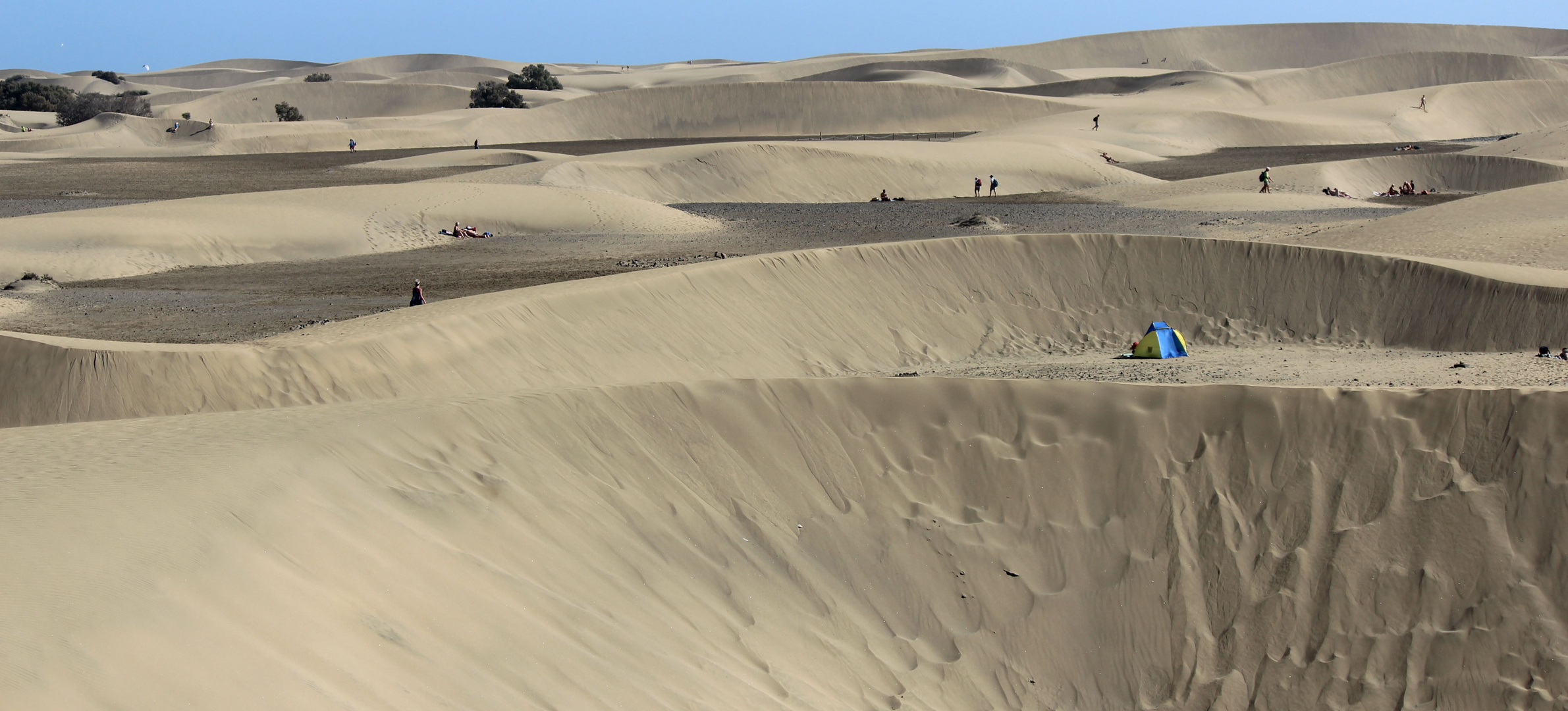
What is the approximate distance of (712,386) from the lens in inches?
432

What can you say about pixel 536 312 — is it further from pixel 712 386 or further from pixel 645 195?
pixel 645 195

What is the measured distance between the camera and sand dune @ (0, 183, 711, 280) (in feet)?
77.2

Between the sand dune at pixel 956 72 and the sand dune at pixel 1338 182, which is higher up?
the sand dune at pixel 956 72

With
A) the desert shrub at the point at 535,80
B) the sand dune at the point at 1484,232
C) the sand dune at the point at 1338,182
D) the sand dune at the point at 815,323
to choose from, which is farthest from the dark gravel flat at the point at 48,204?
the desert shrub at the point at 535,80

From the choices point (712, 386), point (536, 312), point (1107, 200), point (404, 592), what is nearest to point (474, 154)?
point (1107, 200)

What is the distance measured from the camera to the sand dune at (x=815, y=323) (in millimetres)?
13148

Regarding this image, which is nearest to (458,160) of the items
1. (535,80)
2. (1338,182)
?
(1338,182)

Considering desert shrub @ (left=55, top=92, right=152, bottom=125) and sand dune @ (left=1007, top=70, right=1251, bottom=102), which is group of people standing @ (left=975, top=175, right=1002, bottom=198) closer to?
sand dune @ (left=1007, top=70, right=1251, bottom=102)

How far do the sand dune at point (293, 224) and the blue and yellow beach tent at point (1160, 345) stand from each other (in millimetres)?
14415

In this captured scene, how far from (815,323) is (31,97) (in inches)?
3322

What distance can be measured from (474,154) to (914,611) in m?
42.8

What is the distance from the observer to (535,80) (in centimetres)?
9238

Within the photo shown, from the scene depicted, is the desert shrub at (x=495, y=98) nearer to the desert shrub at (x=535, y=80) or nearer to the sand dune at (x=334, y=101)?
the sand dune at (x=334, y=101)

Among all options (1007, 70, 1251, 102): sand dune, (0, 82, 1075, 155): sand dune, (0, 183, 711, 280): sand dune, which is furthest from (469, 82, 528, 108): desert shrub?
(0, 183, 711, 280): sand dune
